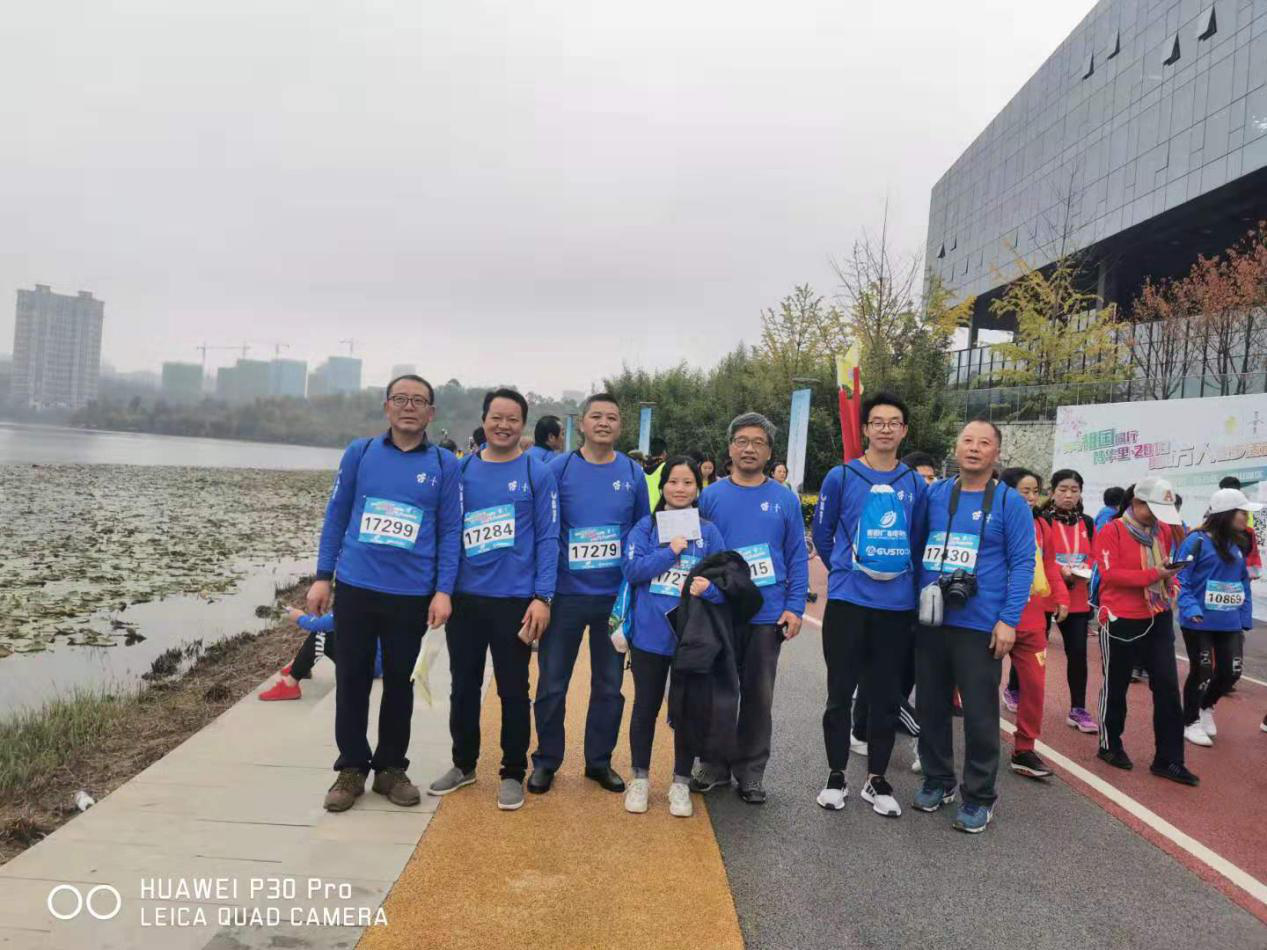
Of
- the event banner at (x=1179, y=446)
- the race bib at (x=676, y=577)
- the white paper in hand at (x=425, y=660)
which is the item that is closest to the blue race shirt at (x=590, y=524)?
the race bib at (x=676, y=577)

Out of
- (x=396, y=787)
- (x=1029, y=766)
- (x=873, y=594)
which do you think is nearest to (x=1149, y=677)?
(x=1029, y=766)

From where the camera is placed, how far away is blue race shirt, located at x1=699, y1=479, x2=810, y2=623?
4180 mm

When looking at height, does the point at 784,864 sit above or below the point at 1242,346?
below

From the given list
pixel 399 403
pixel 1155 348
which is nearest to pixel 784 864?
pixel 399 403

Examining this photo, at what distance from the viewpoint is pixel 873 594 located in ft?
13.6

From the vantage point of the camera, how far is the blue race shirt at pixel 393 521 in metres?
3.94

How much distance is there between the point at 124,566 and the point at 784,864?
615 inches

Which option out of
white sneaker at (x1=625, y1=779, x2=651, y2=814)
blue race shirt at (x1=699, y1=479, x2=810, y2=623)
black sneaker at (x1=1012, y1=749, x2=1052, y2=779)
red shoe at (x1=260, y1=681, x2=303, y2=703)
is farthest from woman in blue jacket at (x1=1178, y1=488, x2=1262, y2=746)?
red shoe at (x1=260, y1=681, x2=303, y2=703)

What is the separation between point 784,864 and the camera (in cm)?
358

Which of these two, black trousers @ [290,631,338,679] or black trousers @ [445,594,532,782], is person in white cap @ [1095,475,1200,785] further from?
black trousers @ [290,631,338,679]

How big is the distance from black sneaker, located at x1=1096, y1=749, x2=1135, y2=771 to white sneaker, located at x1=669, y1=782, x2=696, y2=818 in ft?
8.99

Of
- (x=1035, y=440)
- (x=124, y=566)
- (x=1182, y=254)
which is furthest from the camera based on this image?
(x=1182, y=254)

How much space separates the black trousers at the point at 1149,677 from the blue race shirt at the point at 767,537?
88.6 inches

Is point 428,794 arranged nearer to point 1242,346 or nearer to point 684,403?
point 1242,346
